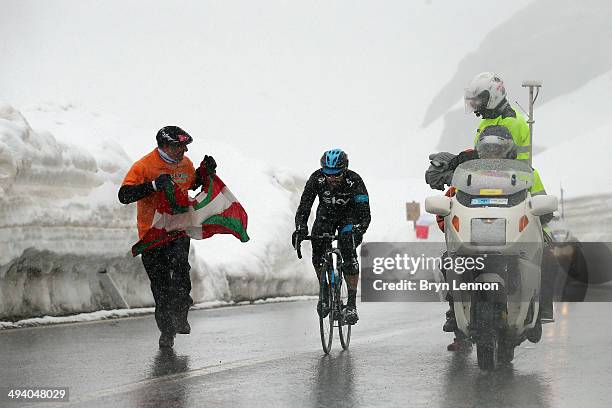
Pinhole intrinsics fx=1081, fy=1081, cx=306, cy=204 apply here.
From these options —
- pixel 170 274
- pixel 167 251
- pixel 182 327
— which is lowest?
pixel 182 327

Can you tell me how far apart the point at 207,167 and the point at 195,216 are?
1.50 feet

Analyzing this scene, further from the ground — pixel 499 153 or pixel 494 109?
pixel 494 109

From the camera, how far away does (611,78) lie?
14338cm

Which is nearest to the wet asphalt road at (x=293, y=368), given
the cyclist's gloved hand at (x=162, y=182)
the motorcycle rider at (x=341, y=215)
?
the motorcycle rider at (x=341, y=215)

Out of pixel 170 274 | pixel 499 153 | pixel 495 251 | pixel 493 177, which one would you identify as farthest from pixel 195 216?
pixel 495 251

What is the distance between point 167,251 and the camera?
9.17 meters

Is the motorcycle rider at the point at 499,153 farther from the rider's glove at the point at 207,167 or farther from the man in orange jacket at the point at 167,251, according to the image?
the man in orange jacket at the point at 167,251

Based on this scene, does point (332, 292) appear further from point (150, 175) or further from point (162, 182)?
point (150, 175)

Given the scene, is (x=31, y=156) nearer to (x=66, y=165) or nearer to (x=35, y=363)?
(x=66, y=165)

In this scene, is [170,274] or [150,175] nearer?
[150,175]

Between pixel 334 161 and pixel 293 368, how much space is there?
76.7 inches

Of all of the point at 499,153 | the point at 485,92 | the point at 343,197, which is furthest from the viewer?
the point at 343,197

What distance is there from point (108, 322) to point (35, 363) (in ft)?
13.3

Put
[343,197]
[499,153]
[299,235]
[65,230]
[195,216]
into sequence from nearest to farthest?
1. [499,153]
2. [299,235]
3. [343,197]
4. [195,216]
5. [65,230]
